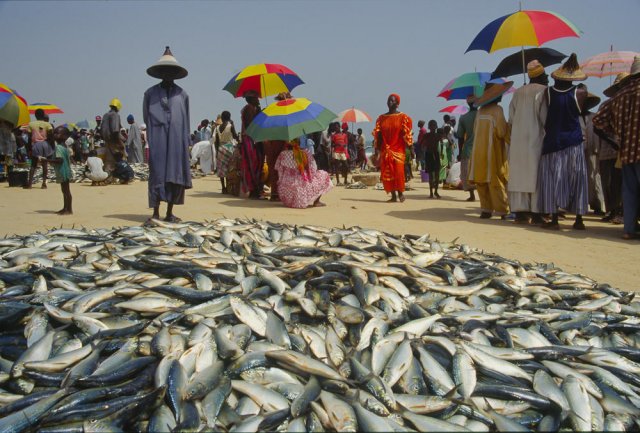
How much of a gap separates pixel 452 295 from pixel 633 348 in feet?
3.76

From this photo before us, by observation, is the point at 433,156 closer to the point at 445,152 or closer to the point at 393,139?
the point at 393,139

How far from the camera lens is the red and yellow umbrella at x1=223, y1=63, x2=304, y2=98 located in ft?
39.2

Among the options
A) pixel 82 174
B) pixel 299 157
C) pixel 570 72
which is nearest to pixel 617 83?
pixel 570 72

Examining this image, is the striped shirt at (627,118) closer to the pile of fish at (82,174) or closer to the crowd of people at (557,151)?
the crowd of people at (557,151)

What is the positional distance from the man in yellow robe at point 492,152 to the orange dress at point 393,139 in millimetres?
2046

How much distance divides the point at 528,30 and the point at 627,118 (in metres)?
2.22

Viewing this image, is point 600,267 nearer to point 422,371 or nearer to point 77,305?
point 422,371

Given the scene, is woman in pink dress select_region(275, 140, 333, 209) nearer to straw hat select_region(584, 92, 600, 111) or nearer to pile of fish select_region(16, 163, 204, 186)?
straw hat select_region(584, 92, 600, 111)

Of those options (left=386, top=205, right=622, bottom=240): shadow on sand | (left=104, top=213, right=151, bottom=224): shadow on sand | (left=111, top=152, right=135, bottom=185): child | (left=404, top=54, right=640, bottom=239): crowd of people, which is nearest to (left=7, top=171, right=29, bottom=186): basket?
(left=111, top=152, right=135, bottom=185): child

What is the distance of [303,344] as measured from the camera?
8.91 feet

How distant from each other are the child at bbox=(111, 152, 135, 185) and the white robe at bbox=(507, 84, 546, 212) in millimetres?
12338

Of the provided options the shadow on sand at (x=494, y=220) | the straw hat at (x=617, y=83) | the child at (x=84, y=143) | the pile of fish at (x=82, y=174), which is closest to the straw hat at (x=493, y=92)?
the straw hat at (x=617, y=83)

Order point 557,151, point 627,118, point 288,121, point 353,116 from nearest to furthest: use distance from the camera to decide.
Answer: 1. point 627,118
2. point 557,151
3. point 288,121
4. point 353,116

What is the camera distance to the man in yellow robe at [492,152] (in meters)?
8.63
